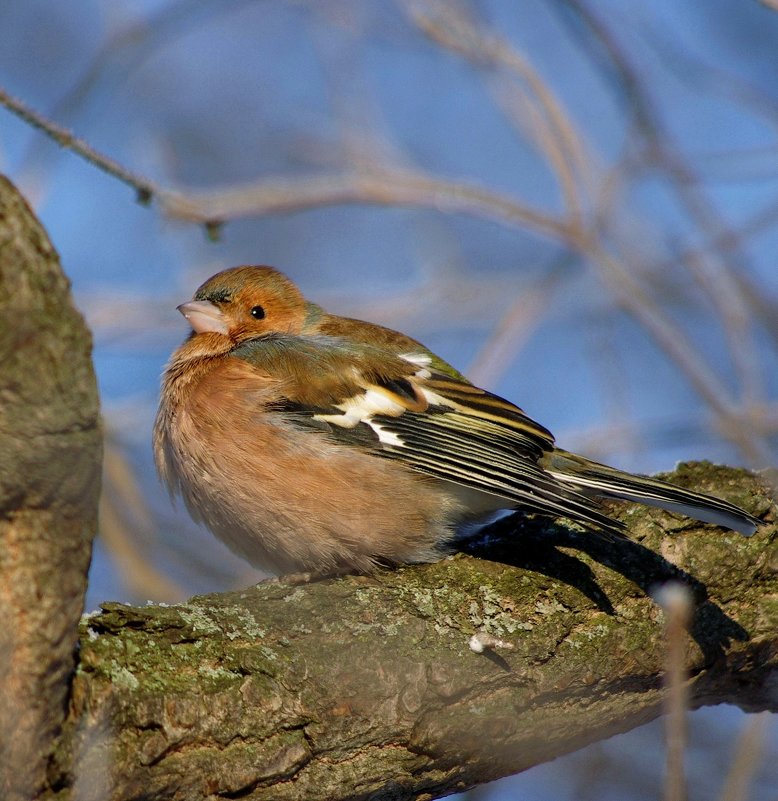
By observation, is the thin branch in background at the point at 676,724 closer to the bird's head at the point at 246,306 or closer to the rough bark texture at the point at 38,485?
the rough bark texture at the point at 38,485

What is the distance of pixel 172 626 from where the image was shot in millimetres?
2834

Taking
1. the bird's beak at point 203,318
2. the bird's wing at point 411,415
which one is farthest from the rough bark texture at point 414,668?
the bird's beak at point 203,318

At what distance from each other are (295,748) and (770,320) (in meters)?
4.07

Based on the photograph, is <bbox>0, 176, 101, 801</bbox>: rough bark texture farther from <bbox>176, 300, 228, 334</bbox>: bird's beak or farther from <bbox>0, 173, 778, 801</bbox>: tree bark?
<bbox>176, 300, 228, 334</bbox>: bird's beak

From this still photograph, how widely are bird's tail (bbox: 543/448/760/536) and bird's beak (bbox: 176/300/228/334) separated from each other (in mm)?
1772

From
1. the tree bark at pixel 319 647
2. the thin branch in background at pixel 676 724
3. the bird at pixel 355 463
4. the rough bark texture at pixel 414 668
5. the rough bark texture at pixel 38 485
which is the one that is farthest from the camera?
the bird at pixel 355 463

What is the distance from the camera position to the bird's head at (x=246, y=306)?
478 cm

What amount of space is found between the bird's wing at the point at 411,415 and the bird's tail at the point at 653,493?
140 mm

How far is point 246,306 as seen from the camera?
16.0 feet

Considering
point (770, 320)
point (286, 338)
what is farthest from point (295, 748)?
point (770, 320)

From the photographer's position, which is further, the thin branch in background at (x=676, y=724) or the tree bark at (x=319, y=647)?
the tree bark at (x=319, y=647)

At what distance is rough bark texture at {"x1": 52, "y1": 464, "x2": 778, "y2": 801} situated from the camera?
2.59 meters

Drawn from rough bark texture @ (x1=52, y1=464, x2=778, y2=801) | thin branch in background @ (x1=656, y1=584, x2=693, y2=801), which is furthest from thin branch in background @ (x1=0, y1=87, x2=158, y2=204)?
thin branch in background @ (x1=656, y1=584, x2=693, y2=801)

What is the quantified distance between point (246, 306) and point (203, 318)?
0.78 ft
